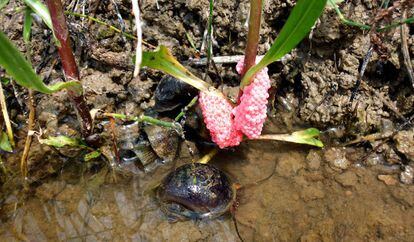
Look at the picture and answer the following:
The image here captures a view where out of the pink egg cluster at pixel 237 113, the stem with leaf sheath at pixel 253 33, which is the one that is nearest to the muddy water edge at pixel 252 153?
the pink egg cluster at pixel 237 113

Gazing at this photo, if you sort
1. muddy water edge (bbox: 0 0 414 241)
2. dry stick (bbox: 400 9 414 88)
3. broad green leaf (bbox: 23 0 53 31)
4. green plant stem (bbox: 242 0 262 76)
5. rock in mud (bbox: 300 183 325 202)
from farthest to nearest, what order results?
dry stick (bbox: 400 9 414 88) < rock in mud (bbox: 300 183 325 202) < muddy water edge (bbox: 0 0 414 241) < broad green leaf (bbox: 23 0 53 31) < green plant stem (bbox: 242 0 262 76)

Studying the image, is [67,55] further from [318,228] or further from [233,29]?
[318,228]

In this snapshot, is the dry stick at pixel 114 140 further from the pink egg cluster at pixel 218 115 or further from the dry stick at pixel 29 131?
the pink egg cluster at pixel 218 115

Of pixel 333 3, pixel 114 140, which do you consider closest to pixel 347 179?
pixel 333 3

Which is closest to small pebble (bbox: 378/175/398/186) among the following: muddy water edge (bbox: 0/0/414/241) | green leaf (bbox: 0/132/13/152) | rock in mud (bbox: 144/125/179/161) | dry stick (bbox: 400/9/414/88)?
muddy water edge (bbox: 0/0/414/241)

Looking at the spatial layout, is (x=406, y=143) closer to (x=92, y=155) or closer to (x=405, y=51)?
(x=405, y=51)

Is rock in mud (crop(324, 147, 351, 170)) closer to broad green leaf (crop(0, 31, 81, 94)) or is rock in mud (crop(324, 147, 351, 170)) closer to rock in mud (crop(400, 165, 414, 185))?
rock in mud (crop(400, 165, 414, 185))

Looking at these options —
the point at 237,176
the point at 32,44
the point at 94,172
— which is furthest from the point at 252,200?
the point at 32,44
